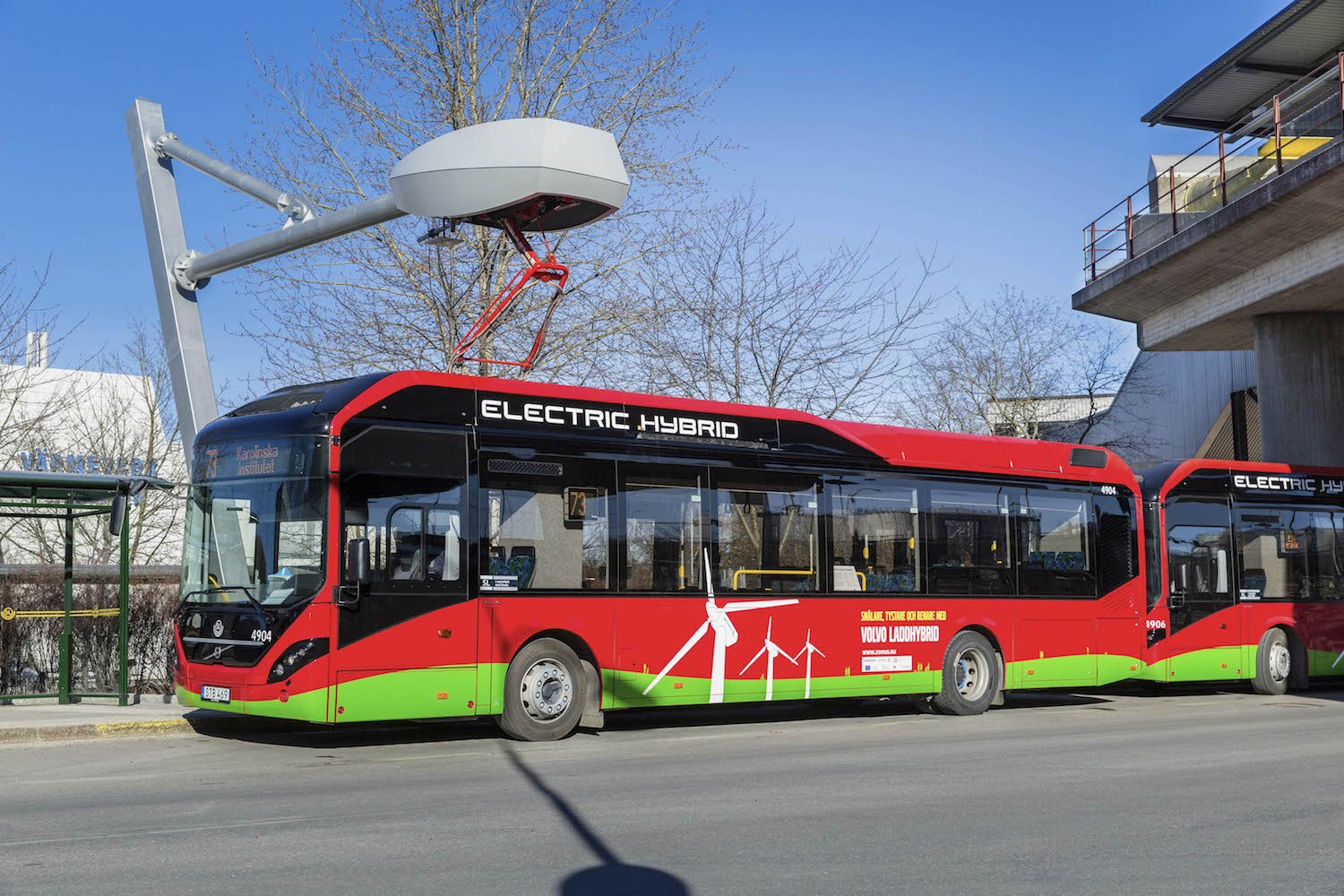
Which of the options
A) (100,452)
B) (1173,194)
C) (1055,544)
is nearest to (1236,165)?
(1173,194)

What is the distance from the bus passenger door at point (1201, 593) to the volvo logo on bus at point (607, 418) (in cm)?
850

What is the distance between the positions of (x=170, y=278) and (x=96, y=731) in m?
4.80

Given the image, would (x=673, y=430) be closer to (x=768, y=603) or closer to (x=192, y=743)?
(x=768, y=603)

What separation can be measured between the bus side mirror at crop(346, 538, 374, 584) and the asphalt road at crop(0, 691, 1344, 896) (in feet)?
5.12

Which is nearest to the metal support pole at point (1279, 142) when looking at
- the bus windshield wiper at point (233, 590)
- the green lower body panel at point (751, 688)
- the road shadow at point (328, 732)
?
the green lower body panel at point (751, 688)

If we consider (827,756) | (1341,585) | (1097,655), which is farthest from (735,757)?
(1341,585)

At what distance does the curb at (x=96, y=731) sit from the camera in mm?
12694

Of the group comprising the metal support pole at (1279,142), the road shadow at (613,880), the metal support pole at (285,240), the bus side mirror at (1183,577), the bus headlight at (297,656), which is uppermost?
the metal support pole at (1279,142)

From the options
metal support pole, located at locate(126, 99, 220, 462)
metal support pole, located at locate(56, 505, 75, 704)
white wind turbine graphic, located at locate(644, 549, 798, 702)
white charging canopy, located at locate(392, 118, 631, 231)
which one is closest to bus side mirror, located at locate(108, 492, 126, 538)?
metal support pole, located at locate(126, 99, 220, 462)

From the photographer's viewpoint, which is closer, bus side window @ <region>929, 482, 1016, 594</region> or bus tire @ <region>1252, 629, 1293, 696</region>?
bus side window @ <region>929, 482, 1016, 594</region>

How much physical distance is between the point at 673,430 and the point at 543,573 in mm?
2248

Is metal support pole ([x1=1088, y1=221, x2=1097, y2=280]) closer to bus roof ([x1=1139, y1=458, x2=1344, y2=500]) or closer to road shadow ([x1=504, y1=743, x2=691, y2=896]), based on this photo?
bus roof ([x1=1139, y1=458, x2=1344, y2=500])

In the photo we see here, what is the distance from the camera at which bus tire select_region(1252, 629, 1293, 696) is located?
2081 cm

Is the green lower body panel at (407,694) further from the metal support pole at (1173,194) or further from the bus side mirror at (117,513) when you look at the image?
the metal support pole at (1173,194)
